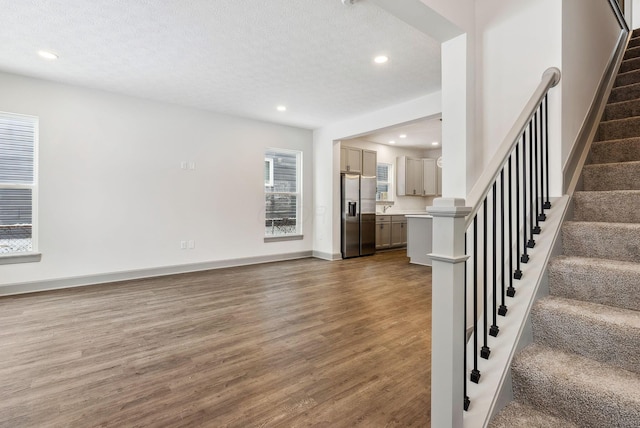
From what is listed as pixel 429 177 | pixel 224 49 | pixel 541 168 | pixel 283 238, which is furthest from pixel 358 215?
pixel 541 168

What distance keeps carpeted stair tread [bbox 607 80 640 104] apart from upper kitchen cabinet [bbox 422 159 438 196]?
599 cm

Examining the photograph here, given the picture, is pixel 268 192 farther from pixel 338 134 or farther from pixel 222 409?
pixel 222 409

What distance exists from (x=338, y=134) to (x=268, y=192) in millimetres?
1779

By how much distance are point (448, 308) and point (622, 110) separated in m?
2.72

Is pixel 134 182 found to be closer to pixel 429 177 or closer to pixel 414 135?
pixel 414 135

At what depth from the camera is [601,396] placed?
1.13 meters

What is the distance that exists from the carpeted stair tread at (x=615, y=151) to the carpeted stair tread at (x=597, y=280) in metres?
1.08

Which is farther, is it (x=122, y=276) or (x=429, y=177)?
(x=429, y=177)

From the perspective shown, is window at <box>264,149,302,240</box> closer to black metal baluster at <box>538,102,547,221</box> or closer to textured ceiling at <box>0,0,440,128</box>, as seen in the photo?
textured ceiling at <box>0,0,440,128</box>

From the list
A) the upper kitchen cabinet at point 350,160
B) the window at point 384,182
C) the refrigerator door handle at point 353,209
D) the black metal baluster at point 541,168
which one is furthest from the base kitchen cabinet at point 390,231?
the black metal baluster at point 541,168

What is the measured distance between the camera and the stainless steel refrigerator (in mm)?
6688

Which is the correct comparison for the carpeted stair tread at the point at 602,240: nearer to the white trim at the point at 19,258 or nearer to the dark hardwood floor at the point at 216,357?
the dark hardwood floor at the point at 216,357

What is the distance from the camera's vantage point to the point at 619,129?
245cm

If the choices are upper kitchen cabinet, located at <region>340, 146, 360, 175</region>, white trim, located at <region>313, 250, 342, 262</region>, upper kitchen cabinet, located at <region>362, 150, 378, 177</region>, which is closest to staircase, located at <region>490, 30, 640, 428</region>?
white trim, located at <region>313, 250, 342, 262</region>
